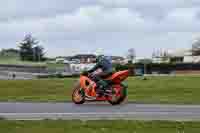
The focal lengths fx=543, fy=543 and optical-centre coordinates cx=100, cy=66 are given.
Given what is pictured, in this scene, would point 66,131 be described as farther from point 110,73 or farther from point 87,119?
point 110,73

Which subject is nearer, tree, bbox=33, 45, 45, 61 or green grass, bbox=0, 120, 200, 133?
green grass, bbox=0, 120, 200, 133

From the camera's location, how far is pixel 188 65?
7631 centimetres

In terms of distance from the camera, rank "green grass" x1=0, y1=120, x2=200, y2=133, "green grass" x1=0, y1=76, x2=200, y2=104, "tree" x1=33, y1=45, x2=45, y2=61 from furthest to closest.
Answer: "tree" x1=33, y1=45, x2=45, y2=61 → "green grass" x1=0, y1=76, x2=200, y2=104 → "green grass" x1=0, y1=120, x2=200, y2=133

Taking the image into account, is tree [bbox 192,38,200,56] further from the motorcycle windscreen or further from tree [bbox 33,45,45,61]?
the motorcycle windscreen

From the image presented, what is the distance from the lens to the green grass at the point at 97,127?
436 inches

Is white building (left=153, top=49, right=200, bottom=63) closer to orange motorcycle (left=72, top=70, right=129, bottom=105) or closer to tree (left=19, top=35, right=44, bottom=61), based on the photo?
tree (left=19, top=35, right=44, bottom=61)

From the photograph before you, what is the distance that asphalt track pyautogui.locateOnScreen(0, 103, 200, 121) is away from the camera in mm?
13742

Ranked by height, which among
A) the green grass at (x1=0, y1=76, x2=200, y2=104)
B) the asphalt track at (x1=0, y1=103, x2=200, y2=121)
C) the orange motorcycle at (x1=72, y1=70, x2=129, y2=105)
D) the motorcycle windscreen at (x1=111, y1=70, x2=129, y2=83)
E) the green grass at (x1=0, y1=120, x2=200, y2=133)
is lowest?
the green grass at (x1=0, y1=76, x2=200, y2=104)

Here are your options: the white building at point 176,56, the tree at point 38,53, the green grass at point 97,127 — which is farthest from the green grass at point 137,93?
the tree at point 38,53

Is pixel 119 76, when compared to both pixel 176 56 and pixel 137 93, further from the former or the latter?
pixel 176 56

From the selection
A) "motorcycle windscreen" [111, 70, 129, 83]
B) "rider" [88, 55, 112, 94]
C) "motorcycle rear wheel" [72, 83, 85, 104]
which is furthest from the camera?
"motorcycle rear wheel" [72, 83, 85, 104]

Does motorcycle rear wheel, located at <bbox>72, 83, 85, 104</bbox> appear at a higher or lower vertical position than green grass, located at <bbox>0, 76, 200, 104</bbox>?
higher

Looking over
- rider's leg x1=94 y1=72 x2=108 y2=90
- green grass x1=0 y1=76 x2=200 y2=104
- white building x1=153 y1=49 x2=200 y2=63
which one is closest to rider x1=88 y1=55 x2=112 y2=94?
rider's leg x1=94 y1=72 x2=108 y2=90

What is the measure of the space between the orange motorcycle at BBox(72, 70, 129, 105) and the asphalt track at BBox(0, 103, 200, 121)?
485mm
